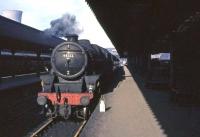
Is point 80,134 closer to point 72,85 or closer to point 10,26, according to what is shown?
point 72,85

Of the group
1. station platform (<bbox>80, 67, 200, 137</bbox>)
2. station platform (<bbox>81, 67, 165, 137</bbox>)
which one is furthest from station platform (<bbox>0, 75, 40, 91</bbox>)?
station platform (<bbox>81, 67, 165, 137</bbox>)

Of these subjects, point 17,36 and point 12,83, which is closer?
point 17,36

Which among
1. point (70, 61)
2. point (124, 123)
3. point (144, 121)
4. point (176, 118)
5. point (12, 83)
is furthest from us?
point (12, 83)

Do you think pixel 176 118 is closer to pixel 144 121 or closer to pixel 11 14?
pixel 144 121

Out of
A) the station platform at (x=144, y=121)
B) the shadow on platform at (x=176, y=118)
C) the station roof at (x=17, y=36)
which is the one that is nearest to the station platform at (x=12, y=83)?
the station roof at (x=17, y=36)

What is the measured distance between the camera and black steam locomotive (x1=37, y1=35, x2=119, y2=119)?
33.3 ft

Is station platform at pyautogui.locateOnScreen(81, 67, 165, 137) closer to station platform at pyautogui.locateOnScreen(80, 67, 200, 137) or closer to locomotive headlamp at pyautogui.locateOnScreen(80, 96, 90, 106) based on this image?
station platform at pyautogui.locateOnScreen(80, 67, 200, 137)

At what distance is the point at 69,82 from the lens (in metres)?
10.9

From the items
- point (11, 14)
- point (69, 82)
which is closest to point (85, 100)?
point (69, 82)

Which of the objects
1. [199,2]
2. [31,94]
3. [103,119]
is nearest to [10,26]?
[31,94]

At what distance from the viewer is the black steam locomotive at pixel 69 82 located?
10.1 metres

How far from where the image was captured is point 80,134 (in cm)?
846

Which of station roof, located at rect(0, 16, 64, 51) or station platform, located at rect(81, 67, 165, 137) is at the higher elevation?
station roof, located at rect(0, 16, 64, 51)

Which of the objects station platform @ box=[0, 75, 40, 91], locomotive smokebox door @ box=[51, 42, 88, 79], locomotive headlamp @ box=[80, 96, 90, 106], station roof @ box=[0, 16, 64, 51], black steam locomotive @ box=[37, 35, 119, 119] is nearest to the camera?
locomotive headlamp @ box=[80, 96, 90, 106]
